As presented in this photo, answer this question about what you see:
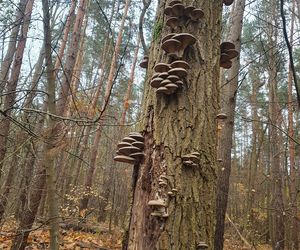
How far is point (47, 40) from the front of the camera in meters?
3.23

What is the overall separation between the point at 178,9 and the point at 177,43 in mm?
305

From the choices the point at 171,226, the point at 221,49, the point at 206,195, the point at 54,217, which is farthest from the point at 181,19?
the point at 54,217

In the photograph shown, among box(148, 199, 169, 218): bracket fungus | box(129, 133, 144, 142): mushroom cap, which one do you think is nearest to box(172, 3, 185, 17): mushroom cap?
box(129, 133, 144, 142): mushroom cap

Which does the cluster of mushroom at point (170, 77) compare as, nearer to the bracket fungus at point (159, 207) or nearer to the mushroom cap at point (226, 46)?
the mushroom cap at point (226, 46)

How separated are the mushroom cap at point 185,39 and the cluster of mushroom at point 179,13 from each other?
202mm

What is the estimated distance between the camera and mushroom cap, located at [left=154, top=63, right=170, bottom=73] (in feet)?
6.52

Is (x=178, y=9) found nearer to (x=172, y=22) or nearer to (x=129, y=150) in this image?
(x=172, y=22)

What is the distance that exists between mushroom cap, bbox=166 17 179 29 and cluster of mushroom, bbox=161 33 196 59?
0.48 ft

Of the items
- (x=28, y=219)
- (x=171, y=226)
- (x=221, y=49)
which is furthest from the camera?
(x=28, y=219)

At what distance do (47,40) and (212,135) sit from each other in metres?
2.19

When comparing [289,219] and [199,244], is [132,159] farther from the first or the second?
[289,219]

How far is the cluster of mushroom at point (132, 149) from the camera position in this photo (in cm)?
189

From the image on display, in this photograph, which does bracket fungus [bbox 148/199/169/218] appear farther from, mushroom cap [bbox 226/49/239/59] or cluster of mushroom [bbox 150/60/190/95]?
mushroom cap [bbox 226/49/239/59]

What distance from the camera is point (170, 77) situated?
1874 millimetres
